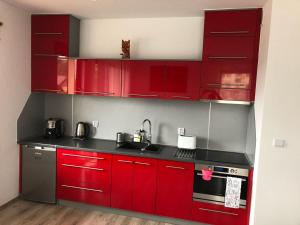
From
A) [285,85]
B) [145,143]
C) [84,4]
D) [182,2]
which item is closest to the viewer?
[285,85]

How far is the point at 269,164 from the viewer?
2367 millimetres

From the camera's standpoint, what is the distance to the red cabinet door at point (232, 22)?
2717mm

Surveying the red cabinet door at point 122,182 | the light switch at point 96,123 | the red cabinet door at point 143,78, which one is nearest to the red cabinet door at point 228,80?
the red cabinet door at point 143,78

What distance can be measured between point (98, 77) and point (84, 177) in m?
1.29

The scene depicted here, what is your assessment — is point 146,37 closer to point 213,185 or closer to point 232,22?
point 232,22

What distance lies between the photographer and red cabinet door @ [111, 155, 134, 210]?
295 centimetres

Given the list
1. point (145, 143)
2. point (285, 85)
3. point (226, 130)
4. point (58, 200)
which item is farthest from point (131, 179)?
point (285, 85)

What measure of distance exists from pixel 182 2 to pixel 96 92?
60.1 inches

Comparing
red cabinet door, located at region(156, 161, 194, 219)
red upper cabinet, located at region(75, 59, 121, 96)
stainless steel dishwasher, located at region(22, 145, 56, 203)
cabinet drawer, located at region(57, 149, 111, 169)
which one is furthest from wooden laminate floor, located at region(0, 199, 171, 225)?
red upper cabinet, located at region(75, 59, 121, 96)

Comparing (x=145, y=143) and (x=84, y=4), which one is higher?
(x=84, y=4)

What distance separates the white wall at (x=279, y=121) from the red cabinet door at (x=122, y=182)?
139 cm

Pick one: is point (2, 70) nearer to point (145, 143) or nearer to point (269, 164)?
point (145, 143)

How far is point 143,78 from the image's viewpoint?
309 cm

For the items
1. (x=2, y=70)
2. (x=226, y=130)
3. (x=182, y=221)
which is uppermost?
(x=2, y=70)
